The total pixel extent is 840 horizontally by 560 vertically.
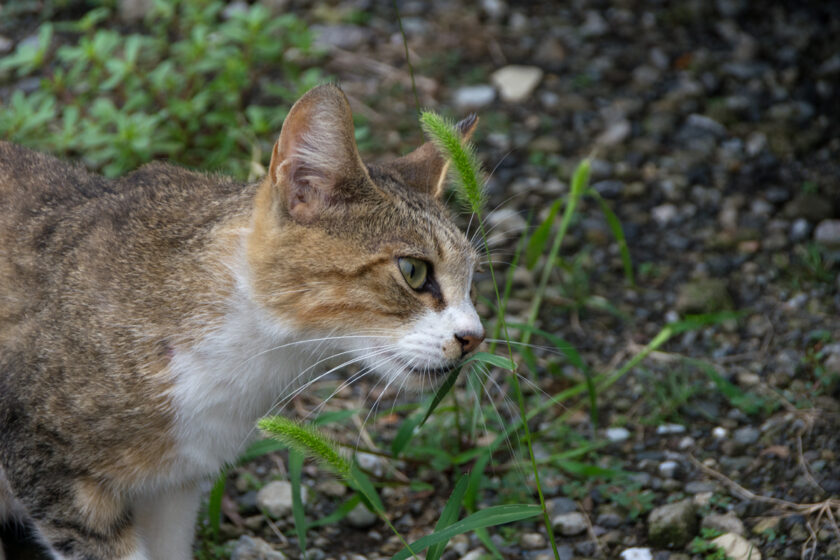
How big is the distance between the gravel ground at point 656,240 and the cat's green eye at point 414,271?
1.20 m

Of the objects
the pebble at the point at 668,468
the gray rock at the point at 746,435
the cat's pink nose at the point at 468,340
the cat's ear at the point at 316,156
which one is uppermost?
the cat's ear at the point at 316,156

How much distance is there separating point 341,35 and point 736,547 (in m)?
4.24

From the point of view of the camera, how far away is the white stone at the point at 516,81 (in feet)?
20.5

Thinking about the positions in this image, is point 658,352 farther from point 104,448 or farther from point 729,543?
point 104,448

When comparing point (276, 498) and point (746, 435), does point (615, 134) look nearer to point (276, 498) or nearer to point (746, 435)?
point (746, 435)

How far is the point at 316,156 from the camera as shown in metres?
3.10

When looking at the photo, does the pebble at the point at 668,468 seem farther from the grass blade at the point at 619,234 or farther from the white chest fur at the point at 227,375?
the white chest fur at the point at 227,375

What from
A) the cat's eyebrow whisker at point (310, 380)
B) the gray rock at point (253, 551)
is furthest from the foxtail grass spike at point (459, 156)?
the gray rock at point (253, 551)

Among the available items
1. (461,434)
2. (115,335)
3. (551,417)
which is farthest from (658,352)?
(115,335)

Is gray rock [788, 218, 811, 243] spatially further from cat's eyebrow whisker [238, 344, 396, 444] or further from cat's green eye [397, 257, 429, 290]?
cat's eyebrow whisker [238, 344, 396, 444]

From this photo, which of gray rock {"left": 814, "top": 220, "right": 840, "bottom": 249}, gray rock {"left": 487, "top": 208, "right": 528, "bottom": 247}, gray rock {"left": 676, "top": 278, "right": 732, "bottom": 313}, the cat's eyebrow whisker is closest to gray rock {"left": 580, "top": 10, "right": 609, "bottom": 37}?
gray rock {"left": 487, "top": 208, "right": 528, "bottom": 247}

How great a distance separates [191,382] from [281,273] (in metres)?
0.43

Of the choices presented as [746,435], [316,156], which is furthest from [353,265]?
[746,435]

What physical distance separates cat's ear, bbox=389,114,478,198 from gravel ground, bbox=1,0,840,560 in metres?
Result: 0.83
